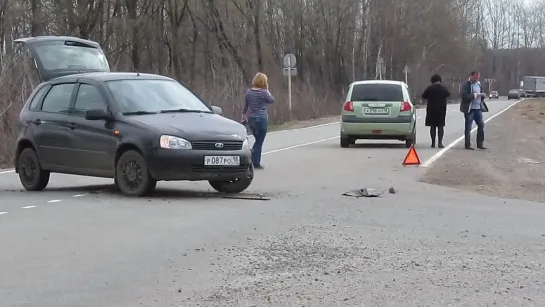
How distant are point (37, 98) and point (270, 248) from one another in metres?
6.46

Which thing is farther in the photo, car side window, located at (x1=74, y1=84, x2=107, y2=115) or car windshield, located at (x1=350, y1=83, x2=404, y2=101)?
car windshield, located at (x1=350, y1=83, x2=404, y2=101)

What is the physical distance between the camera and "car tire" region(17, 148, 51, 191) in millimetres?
12867

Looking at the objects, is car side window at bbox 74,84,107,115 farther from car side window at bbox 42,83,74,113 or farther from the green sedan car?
the green sedan car

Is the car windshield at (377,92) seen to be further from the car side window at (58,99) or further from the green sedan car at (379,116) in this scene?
the car side window at (58,99)

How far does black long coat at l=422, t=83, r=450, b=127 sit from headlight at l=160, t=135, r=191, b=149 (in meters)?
11.2

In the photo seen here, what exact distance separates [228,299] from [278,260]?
1.36 metres

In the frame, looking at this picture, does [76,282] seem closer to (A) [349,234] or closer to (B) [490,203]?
(A) [349,234]

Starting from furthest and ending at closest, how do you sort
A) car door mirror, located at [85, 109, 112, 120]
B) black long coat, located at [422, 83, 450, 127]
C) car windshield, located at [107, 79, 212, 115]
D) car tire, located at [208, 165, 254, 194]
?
black long coat, located at [422, 83, 450, 127]
car tire, located at [208, 165, 254, 194]
car windshield, located at [107, 79, 212, 115]
car door mirror, located at [85, 109, 112, 120]

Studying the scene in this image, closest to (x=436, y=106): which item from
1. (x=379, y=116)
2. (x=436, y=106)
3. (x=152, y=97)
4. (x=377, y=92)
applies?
(x=436, y=106)

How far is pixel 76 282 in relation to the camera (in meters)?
6.66

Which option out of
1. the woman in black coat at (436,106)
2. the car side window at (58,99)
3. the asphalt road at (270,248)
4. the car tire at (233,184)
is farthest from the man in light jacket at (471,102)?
the car side window at (58,99)

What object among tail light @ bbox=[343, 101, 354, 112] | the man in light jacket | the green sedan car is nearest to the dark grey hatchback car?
the man in light jacket

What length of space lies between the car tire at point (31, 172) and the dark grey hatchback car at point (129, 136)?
0.01 metres

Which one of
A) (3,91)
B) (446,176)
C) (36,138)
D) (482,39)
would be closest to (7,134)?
(3,91)
